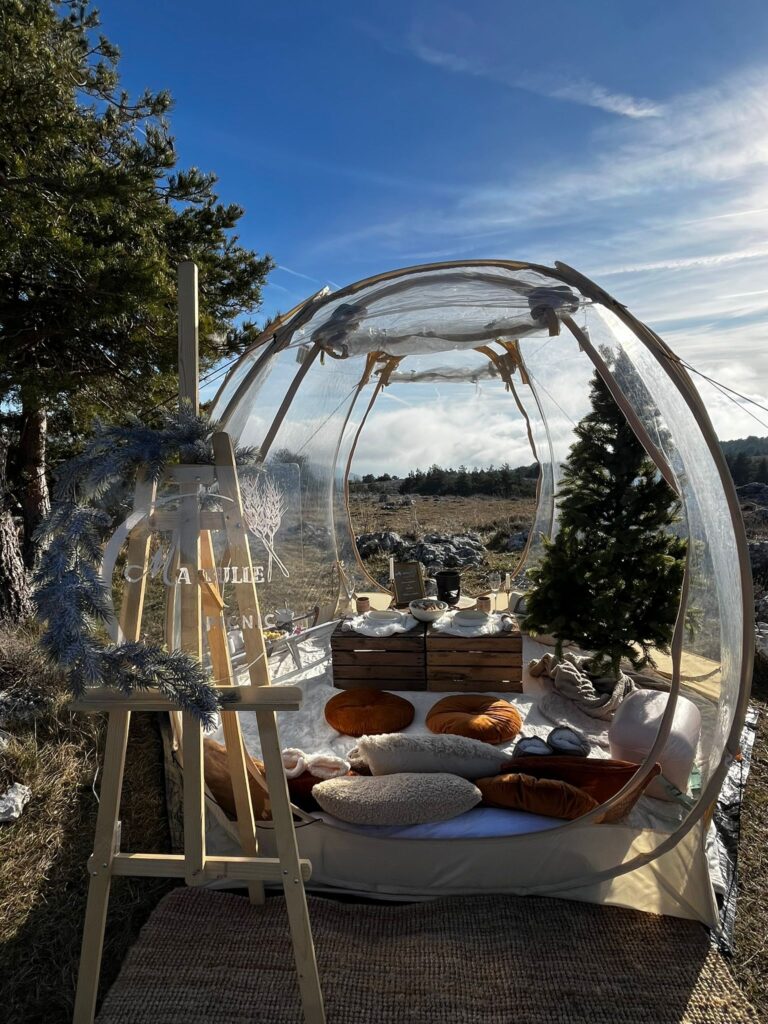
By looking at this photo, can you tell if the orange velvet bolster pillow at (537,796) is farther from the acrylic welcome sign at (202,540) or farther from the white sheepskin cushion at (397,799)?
the acrylic welcome sign at (202,540)

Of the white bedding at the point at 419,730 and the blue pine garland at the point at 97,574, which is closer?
the blue pine garland at the point at 97,574

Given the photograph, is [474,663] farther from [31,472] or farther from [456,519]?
[31,472]

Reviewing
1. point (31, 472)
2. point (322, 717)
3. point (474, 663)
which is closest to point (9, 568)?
point (31, 472)

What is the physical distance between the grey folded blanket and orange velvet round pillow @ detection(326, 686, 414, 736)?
1077mm

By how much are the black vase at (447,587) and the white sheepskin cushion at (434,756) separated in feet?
7.96

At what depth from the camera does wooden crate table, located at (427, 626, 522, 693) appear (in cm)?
416

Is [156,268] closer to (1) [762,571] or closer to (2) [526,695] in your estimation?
(2) [526,695]

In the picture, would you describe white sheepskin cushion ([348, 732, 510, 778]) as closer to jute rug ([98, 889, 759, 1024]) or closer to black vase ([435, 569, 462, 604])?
jute rug ([98, 889, 759, 1024])

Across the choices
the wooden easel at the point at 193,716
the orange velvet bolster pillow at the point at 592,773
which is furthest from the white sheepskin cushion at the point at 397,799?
the wooden easel at the point at 193,716

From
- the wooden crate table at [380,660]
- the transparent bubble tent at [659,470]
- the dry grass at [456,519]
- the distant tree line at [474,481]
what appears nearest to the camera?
the transparent bubble tent at [659,470]

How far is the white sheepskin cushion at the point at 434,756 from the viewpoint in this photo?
9.30ft

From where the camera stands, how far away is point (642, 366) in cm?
289

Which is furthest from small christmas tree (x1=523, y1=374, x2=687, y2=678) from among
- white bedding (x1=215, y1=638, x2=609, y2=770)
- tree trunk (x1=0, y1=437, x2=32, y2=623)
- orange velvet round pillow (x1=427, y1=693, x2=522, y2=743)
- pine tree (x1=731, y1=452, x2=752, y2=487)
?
pine tree (x1=731, y1=452, x2=752, y2=487)

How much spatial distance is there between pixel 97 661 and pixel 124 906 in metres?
1.57
